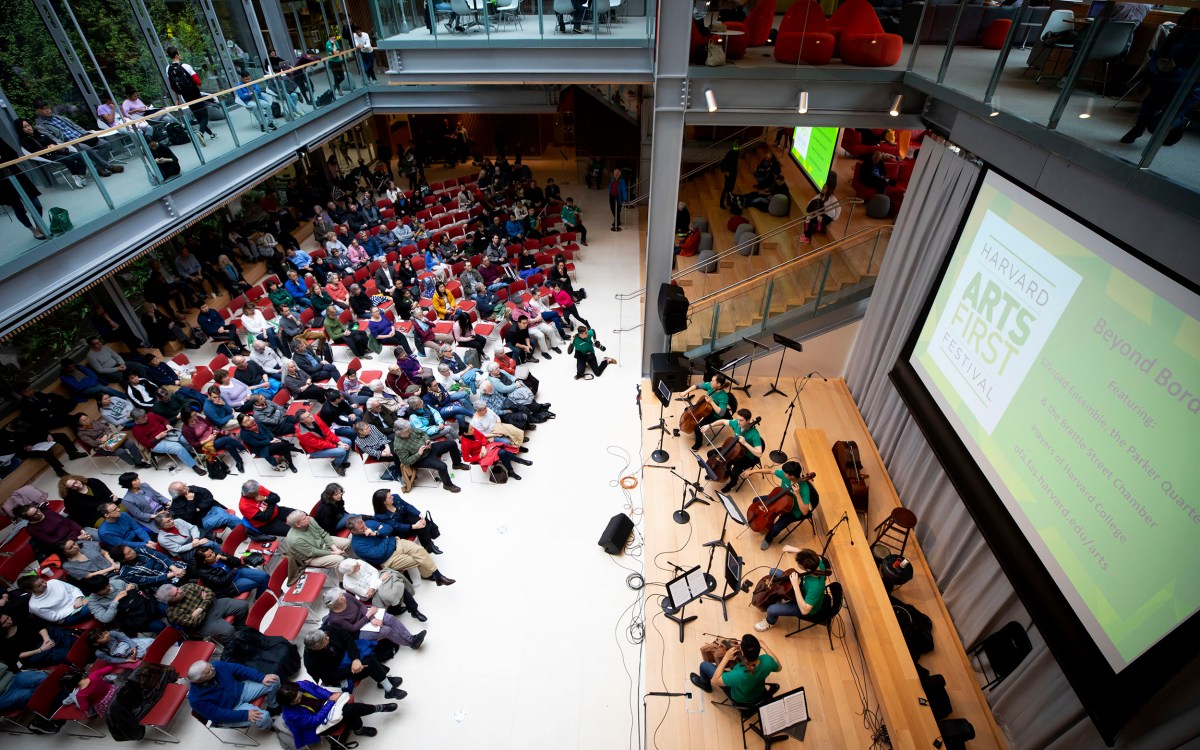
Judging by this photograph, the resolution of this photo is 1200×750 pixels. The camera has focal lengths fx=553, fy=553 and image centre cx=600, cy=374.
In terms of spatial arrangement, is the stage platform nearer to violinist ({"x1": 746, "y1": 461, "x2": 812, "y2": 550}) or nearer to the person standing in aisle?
violinist ({"x1": 746, "y1": 461, "x2": 812, "y2": 550})

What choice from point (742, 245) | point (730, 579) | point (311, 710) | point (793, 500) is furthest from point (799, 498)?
point (311, 710)

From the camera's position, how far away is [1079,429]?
4.17 metres

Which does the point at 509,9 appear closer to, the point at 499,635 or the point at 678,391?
the point at 678,391

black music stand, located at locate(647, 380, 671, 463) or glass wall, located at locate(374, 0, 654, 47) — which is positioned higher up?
glass wall, located at locate(374, 0, 654, 47)

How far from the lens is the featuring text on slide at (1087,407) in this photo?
3389 millimetres

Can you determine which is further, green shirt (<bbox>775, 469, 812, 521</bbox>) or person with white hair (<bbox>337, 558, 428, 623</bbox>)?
green shirt (<bbox>775, 469, 812, 521</bbox>)

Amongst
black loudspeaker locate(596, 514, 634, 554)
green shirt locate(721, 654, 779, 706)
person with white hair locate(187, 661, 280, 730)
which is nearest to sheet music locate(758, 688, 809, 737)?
green shirt locate(721, 654, 779, 706)

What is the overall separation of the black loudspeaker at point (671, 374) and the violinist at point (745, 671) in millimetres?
4364

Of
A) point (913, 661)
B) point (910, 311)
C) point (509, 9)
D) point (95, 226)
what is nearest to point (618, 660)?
point (913, 661)

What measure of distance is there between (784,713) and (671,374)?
5.21 metres

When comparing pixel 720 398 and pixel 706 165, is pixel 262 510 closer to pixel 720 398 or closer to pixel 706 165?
pixel 720 398

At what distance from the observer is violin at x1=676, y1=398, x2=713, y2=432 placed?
8250 mm

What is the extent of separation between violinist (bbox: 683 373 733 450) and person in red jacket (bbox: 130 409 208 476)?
7.36m

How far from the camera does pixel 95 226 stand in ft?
23.2
